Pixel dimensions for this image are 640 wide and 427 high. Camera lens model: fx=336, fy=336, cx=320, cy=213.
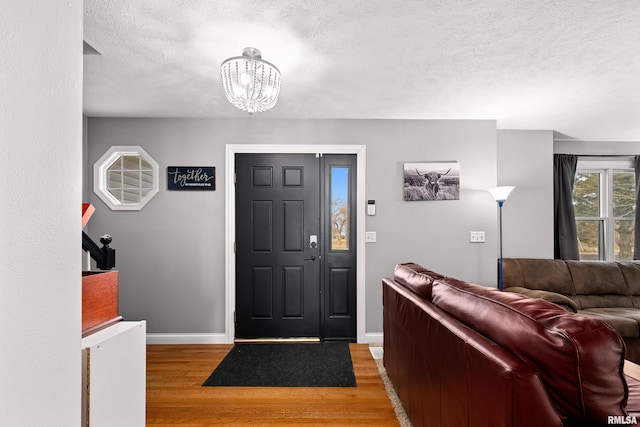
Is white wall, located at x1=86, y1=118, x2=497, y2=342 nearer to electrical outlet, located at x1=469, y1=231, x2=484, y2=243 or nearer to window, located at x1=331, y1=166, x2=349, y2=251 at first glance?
electrical outlet, located at x1=469, y1=231, x2=484, y2=243

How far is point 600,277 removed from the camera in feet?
11.6

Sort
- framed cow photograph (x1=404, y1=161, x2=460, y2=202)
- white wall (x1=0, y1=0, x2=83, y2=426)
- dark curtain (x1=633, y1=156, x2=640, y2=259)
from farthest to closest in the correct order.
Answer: dark curtain (x1=633, y1=156, x2=640, y2=259)
framed cow photograph (x1=404, y1=161, x2=460, y2=202)
white wall (x1=0, y1=0, x2=83, y2=426)

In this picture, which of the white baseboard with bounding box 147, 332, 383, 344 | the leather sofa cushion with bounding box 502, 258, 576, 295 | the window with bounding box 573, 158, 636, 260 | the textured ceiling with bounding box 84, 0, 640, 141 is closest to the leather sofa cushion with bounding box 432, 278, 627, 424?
the textured ceiling with bounding box 84, 0, 640, 141

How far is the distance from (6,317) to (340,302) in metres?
3.19

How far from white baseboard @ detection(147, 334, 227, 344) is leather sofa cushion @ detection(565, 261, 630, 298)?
12.4 ft

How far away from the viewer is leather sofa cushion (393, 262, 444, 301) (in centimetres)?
188

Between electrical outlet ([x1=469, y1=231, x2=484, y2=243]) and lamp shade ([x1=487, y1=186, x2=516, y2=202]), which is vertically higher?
lamp shade ([x1=487, y1=186, x2=516, y2=202])

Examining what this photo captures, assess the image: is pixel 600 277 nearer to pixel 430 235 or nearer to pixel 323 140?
pixel 430 235

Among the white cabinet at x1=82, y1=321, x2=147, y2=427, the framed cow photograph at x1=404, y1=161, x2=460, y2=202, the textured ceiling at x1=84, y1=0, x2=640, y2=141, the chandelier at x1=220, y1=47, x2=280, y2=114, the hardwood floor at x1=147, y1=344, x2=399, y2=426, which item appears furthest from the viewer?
the framed cow photograph at x1=404, y1=161, x2=460, y2=202

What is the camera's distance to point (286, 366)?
2955 mm

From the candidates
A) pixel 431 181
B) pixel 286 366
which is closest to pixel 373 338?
pixel 286 366

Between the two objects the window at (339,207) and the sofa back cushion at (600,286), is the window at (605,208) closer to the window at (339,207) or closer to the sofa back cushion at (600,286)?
the sofa back cushion at (600,286)

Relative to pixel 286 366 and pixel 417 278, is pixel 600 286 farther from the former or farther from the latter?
pixel 286 366

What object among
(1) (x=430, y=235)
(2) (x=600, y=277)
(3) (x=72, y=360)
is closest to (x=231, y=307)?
(1) (x=430, y=235)
